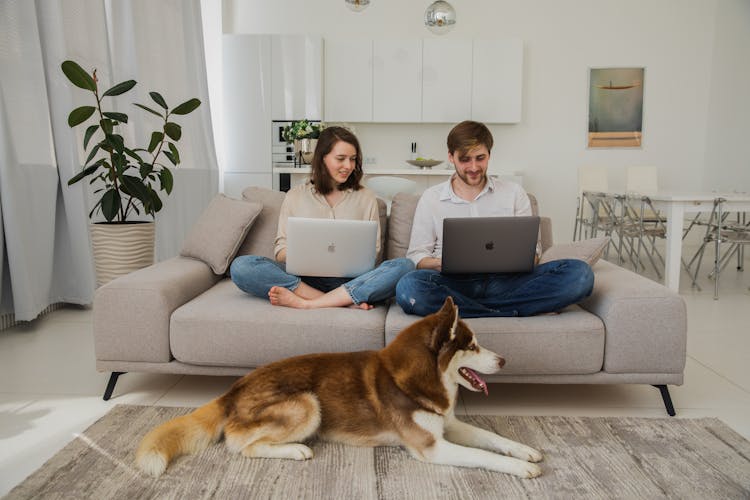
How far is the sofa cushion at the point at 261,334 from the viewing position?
224cm

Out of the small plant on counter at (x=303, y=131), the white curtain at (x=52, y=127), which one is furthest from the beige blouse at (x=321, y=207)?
the small plant on counter at (x=303, y=131)

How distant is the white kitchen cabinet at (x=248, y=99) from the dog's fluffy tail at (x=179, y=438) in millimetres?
4954

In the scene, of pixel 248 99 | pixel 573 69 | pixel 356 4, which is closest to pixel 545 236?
pixel 356 4

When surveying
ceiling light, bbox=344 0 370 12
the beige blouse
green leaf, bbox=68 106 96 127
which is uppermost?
ceiling light, bbox=344 0 370 12

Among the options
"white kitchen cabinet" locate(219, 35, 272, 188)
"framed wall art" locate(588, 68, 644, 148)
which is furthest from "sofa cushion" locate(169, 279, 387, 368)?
"framed wall art" locate(588, 68, 644, 148)

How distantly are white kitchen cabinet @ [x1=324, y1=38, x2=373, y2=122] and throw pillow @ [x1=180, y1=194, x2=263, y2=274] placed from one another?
4.07 metres

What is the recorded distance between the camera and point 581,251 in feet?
8.41

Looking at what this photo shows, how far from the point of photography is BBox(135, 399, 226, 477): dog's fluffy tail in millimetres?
1689

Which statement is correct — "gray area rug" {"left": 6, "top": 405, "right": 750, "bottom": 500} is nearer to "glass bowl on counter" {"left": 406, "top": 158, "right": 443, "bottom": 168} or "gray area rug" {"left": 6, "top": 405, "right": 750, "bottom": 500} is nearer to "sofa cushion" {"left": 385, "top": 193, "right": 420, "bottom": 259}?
"sofa cushion" {"left": 385, "top": 193, "right": 420, "bottom": 259}

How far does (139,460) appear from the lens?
1685 mm

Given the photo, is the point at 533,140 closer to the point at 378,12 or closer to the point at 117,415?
the point at 378,12

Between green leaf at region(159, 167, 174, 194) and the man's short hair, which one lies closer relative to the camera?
the man's short hair

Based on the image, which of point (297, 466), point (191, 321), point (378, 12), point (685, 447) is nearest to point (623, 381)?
point (685, 447)

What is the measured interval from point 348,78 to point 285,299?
4.83 m
